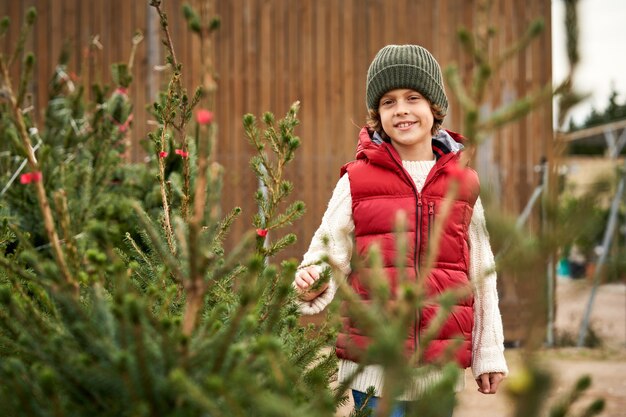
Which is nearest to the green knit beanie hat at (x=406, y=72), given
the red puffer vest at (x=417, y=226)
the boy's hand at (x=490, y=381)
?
the red puffer vest at (x=417, y=226)

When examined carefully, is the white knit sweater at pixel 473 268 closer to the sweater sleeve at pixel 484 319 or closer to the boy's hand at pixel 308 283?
the sweater sleeve at pixel 484 319

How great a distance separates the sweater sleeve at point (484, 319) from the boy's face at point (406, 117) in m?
0.32

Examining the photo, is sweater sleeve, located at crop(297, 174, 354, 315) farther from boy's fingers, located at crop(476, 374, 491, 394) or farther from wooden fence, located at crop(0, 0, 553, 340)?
wooden fence, located at crop(0, 0, 553, 340)

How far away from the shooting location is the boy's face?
250 cm

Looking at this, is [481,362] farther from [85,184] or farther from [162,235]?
[85,184]

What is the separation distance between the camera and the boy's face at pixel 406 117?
8.20ft

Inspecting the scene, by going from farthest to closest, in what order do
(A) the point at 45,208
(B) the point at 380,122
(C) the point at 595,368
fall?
(C) the point at 595,368, (B) the point at 380,122, (A) the point at 45,208

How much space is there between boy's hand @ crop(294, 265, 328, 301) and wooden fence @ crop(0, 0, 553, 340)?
18.4ft

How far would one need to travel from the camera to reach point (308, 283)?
6.32ft

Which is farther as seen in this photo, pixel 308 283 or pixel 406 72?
pixel 406 72

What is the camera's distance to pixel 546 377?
0.79 metres

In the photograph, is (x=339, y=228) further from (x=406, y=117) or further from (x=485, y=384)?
(x=485, y=384)

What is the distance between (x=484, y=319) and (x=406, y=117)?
2.39ft

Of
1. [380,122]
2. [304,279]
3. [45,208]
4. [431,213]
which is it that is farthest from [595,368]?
[45,208]
